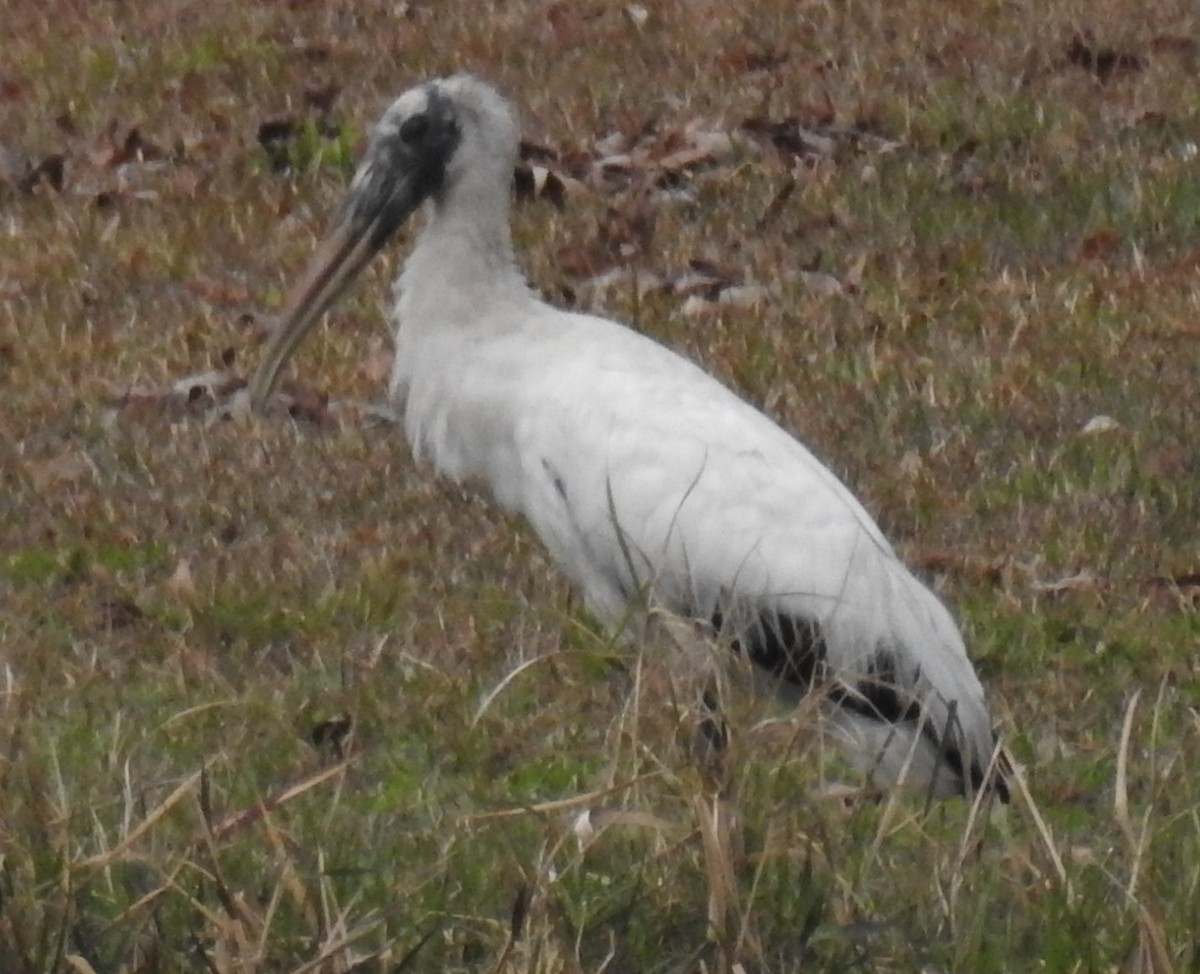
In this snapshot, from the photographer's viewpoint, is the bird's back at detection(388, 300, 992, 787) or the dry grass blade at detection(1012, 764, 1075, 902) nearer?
the dry grass blade at detection(1012, 764, 1075, 902)

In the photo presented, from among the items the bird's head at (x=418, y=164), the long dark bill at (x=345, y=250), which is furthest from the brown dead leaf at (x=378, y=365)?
the bird's head at (x=418, y=164)

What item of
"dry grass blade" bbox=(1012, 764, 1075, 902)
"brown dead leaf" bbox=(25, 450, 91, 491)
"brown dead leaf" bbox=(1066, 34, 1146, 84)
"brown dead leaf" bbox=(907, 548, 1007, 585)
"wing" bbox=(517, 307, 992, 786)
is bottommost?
"brown dead leaf" bbox=(1066, 34, 1146, 84)

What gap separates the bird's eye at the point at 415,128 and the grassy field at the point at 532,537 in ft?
3.28

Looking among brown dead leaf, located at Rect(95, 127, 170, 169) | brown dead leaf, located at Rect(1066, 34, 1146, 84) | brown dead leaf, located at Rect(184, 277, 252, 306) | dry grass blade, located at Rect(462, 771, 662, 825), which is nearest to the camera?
dry grass blade, located at Rect(462, 771, 662, 825)

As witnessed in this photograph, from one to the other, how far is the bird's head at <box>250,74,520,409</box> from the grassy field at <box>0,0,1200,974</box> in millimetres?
735

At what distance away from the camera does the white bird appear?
5906 millimetres

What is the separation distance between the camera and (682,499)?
18.8ft

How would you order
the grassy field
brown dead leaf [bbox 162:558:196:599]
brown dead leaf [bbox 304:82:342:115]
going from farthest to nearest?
brown dead leaf [bbox 304:82:342:115]
brown dead leaf [bbox 162:558:196:599]
the grassy field

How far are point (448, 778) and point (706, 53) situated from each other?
6398 mm

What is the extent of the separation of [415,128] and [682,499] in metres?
1.69

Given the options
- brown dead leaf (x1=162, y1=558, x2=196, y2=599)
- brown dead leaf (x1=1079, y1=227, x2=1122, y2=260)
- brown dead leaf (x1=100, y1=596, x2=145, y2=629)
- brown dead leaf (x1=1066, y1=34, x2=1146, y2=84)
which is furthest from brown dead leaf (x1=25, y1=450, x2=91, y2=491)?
brown dead leaf (x1=1066, y1=34, x2=1146, y2=84)

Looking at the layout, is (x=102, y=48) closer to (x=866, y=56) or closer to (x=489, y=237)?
(x=866, y=56)

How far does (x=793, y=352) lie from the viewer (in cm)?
895

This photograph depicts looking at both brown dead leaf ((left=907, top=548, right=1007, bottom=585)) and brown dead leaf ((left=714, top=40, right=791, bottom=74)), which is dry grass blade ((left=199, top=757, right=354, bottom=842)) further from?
brown dead leaf ((left=714, top=40, right=791, bottom=74))
